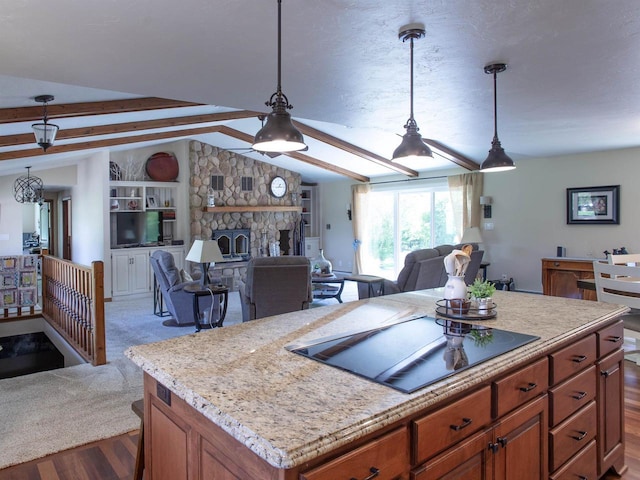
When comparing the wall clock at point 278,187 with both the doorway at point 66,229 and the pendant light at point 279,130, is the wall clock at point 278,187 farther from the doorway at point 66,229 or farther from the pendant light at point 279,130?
the pendant light at point 279,130

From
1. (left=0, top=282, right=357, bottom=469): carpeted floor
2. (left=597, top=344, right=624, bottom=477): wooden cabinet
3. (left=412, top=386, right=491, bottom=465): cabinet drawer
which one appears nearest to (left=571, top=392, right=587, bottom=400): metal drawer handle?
(left=597, top=344, right=624, bottom=477): wooden cabinet

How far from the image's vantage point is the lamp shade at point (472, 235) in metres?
7.45

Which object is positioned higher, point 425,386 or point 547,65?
point 547,65

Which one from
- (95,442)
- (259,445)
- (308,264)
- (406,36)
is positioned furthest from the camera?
(308,264)

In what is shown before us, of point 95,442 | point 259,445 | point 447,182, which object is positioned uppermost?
point 447,182

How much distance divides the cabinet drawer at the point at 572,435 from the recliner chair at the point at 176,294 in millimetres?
4548

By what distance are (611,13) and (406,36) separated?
98 cm

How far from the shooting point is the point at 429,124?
4750 millimetres

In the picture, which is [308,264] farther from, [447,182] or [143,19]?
[447,182]

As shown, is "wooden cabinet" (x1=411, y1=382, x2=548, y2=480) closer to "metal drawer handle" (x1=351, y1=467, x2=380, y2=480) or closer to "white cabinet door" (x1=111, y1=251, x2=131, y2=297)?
"metal drawer handle" (x1=351, y1=467, x2=380, y2=480)

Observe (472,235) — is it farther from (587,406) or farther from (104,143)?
(104,143)

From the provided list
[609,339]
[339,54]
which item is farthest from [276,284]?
[609,339]

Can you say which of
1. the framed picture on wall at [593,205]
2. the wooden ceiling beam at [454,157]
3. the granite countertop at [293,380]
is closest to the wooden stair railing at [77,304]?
the granite countertop at [293,380]

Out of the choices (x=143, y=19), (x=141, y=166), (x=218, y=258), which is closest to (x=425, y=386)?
(x=143, y=19)
